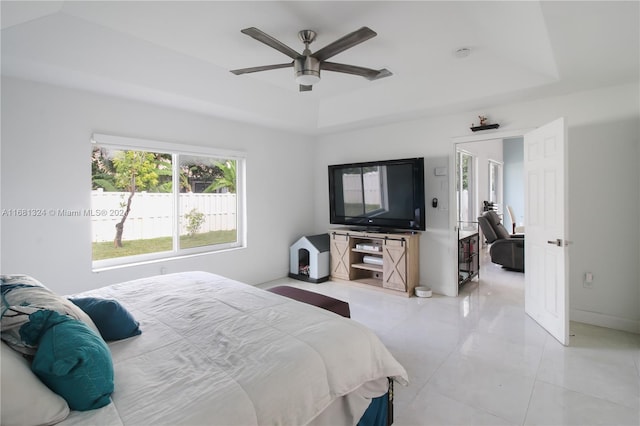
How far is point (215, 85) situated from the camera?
11.5ft

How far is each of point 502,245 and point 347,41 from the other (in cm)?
484

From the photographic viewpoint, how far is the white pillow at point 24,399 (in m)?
0.91

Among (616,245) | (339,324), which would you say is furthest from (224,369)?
(616,245)

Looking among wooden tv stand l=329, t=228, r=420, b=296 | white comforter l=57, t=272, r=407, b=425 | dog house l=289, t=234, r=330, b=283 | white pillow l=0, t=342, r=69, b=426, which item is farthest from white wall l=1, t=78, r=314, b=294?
white pillow l=0, t=342, r=69, b=426

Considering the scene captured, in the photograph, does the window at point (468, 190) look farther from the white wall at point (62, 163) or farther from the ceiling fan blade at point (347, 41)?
the ceiling fan blade at point (347, 41)

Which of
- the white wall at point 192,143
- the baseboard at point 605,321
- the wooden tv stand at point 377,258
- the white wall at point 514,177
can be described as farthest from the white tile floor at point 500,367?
the white wall at point 514,177

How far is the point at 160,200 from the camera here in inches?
155

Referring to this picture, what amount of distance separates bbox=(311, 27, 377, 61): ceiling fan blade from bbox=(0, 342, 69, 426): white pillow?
7.04 feet

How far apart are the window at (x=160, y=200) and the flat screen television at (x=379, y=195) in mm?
1523

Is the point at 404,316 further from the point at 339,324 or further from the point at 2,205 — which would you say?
the point at 2,205

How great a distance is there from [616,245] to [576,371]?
153cm

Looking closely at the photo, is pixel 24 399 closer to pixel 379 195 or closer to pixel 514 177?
pixel 379 195

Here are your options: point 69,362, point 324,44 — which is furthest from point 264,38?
point 69,362

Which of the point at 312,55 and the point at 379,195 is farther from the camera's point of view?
the point at 379,195
